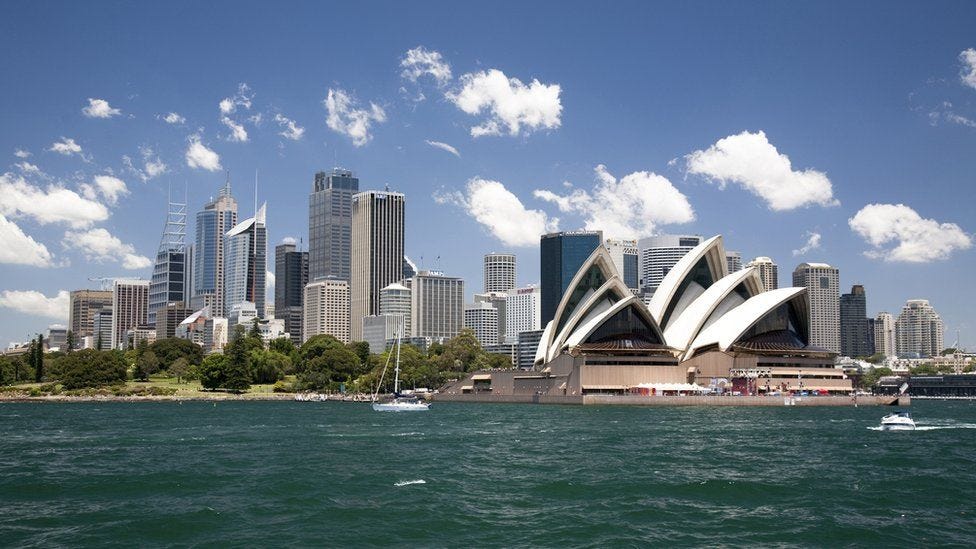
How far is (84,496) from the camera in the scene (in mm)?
36500

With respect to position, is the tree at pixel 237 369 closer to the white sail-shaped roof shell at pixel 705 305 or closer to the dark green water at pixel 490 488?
the white sail-shaped roof shell at pixel 705 305

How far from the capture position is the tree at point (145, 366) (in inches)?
6643

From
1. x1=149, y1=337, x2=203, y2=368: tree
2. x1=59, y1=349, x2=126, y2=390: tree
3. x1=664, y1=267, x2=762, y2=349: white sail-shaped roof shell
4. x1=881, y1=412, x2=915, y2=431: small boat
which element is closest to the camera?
x1=881, y1=412, x2=915, y2=431: small boat

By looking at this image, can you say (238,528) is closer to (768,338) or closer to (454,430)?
(454,430)

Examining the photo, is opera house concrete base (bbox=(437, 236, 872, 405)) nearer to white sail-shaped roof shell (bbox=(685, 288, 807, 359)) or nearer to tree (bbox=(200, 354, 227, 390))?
white sail-shaped roof shell (bbox=(685, 288, 807, 359))

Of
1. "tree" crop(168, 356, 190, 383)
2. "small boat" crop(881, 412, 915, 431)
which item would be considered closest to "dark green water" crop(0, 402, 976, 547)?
"small boat" crop(881, 412, 915, 431)

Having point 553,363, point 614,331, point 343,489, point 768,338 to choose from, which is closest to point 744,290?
point 768,338

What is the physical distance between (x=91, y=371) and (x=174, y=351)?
1442 inches

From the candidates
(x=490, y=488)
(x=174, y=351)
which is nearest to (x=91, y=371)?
(x=174, y=351)

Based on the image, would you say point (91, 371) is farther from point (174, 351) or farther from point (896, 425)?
point (896, 425)

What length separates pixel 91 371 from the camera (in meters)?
148

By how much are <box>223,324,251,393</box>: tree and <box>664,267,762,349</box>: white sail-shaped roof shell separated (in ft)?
217

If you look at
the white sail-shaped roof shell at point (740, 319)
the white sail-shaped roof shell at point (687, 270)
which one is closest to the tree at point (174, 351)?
the white sail-shaped roof shell at point (687, 270)

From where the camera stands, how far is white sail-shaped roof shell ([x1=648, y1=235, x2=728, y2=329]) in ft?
426
